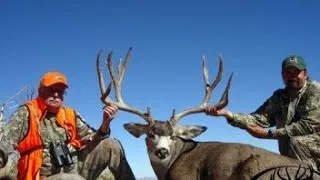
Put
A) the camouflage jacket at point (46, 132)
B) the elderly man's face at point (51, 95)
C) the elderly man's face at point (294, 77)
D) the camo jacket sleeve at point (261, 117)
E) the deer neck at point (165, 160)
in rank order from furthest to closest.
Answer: the camo jacket sleeve at point (261, 117) → the deer neck at point (165, 160) → the elderly man's face at point (294, 77) → the elderly man's face at point (51, 95) → the camouflage jacket at point (46, 132)

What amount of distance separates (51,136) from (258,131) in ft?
12.5

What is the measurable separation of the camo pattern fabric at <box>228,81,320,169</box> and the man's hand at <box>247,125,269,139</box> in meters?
0.11

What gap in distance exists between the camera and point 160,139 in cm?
959

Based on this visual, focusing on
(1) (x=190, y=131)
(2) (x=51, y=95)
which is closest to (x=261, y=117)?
(1) (x=190, y=131)

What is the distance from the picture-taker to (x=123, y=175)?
8.81 metres

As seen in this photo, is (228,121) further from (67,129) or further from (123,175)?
(67,129)

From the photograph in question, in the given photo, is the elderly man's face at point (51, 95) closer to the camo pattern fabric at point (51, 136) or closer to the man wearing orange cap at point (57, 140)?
the man wearing orange cap at point (57, 140)

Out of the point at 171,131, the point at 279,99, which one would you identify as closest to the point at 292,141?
the point at 279,99

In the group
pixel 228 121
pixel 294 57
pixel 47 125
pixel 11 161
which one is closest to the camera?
pixel 11 161

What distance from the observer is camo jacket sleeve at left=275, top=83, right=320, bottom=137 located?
8.95 meters

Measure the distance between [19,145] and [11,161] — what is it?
2.30ft

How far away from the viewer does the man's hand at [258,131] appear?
9.52 metres

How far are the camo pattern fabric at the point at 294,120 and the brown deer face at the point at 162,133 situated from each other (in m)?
0.93

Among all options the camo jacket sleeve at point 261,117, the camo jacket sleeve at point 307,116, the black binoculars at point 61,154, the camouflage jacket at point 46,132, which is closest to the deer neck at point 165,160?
the camo jacket sleeve at point 261,117
